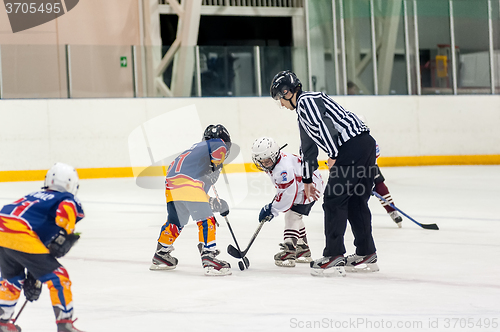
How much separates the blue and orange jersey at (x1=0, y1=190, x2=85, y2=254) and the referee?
1.73 meters

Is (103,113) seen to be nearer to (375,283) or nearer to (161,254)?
(161,254)

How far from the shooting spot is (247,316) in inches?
124

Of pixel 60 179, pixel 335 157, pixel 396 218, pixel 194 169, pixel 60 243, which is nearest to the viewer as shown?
pixel 60 243

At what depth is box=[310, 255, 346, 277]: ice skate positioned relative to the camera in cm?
412

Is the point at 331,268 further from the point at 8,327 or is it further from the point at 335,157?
the point at 8,327

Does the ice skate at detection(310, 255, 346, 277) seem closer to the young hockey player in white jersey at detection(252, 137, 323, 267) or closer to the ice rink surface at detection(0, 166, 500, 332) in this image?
the ice rink surface at detection(0, 166, 500, 332)

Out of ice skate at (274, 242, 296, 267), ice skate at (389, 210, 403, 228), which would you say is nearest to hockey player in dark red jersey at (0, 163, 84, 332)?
ice skate at (274, 242, 296, 267)

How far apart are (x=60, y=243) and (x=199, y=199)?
5.22 ft

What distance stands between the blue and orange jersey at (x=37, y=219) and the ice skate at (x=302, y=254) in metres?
2.21

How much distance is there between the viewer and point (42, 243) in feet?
9.24

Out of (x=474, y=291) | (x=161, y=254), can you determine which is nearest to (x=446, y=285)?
(x=474, y=291)

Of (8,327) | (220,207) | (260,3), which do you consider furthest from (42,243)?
(260,3)

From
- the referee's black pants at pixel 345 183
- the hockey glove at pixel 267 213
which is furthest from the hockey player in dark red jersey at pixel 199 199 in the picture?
the referee's black pants at pixel 345 183

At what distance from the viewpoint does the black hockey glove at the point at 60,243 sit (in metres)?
2.74
